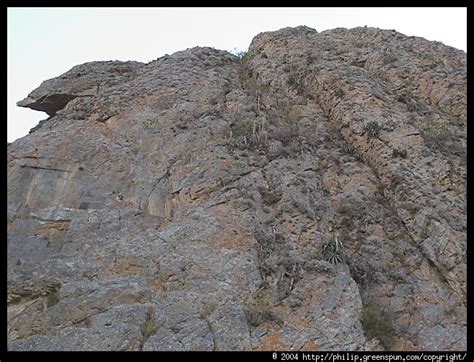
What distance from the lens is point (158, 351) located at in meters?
7.96

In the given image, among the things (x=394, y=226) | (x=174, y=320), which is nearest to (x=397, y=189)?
(x=394, y=226)

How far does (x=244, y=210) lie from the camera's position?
10359 millimetres

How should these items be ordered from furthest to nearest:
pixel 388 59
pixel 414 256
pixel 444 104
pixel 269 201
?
pixel 388 59 < pixel 444 104 < pixel 269 201 < pixel 414 256

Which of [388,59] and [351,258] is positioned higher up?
[388,59]

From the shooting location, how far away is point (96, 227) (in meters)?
10.2

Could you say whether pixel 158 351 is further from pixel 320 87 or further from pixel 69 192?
pixel 320 87

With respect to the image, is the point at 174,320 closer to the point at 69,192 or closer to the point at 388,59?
the point at 69,192

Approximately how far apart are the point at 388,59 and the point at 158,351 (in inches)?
463

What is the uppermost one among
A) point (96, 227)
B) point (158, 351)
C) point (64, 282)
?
point (96, 227)

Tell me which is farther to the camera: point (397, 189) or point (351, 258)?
point (397, 189)

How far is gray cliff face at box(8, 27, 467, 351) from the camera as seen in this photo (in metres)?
8.51

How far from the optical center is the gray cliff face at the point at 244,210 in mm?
8508
